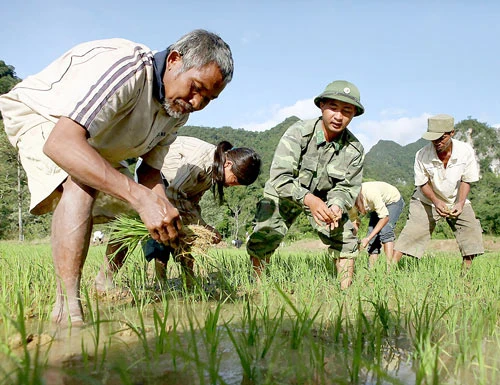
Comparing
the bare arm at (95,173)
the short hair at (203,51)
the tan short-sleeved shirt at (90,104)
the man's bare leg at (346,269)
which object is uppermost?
the short hair at (203,51)

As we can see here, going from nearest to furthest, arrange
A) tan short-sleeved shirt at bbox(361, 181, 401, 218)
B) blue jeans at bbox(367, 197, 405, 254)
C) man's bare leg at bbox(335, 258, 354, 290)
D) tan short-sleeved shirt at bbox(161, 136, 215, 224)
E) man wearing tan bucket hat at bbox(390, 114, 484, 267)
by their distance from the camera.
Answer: man's bare leg at bbox(335, 258, 354, 290)
tan short-sleeved shirt at bbox(161, 136, 215, 224)
man wearing tan bucket hat at bbox(390, 114, 484, 267)
tan short-sleeved shirt at bbox(361, 181, 401, 218)
blue jeans at bbox(367, 197, 405, 254)

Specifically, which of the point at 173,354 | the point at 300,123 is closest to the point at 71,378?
the point at 173,354

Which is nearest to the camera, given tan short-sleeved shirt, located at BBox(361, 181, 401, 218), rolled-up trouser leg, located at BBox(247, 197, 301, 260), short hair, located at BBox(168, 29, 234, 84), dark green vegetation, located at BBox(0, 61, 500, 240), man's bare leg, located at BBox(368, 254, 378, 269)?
short hair, located at BBox(168, 29, 234, 84)

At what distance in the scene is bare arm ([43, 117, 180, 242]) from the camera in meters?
1.76

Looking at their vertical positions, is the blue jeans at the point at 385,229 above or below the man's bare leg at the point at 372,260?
above

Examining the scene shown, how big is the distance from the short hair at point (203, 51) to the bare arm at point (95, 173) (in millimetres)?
630

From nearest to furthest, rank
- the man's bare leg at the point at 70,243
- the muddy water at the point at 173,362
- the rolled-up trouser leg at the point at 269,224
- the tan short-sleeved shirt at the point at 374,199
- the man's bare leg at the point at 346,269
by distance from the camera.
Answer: the muddy water at the point at 173,362 < the man's bare leg at the point at 70,243 < the man's bare leg at the point at 346,269 < the rolled-up trouser leg at the point at 269,224 < the tan short-sleeved shirt at the point at 374,199

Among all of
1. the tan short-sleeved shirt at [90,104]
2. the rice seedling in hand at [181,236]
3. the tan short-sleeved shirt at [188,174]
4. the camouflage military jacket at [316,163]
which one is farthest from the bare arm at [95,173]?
the camouflage military jacket at [316,163]

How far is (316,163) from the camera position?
150 inches

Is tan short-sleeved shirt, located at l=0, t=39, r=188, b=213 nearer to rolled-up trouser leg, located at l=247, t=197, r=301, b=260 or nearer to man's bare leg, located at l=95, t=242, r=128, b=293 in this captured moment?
man's bare leg, located at l=95, t=242, r=128, b=293

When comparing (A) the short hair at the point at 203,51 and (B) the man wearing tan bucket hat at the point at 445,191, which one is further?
(B) the man wearing tan bucket hat at the point at 445,191

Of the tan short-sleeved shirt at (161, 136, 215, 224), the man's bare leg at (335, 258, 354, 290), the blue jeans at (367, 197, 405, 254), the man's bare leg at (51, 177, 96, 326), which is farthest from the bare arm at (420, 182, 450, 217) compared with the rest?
the man's bare leg at (51, 177, 96, 326)

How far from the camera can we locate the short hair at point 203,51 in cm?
209

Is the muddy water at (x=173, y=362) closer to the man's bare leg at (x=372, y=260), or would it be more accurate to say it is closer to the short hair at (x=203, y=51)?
the short hair at (x=203, y=51)
